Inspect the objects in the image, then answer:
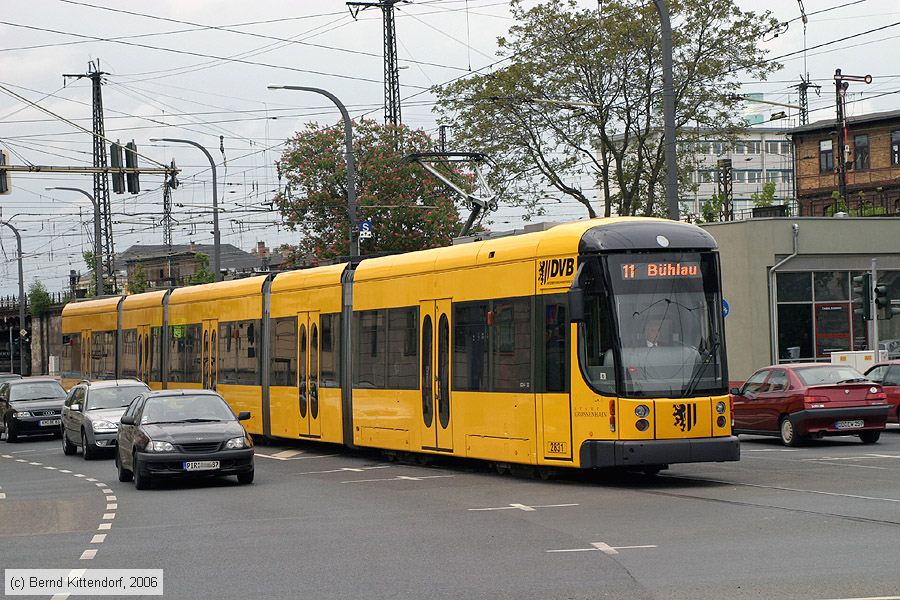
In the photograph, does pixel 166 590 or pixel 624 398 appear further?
pixel 624 398

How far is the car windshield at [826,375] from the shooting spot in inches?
1023

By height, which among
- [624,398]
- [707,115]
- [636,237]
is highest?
[707,115]

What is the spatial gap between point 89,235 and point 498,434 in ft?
235

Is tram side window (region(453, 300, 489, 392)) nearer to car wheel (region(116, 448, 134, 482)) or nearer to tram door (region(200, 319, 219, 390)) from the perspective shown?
car wheel (region(116, 448, 134, 482))

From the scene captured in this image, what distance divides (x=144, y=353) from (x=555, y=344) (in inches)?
934

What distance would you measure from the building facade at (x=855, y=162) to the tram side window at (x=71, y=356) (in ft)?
134

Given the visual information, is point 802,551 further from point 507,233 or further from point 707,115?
point 707,115

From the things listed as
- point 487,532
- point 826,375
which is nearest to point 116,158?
point 826,375

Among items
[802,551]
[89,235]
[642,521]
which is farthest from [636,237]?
[89,235]

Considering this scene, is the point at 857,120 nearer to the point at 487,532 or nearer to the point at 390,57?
the point at 390,57

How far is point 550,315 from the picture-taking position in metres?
18.5

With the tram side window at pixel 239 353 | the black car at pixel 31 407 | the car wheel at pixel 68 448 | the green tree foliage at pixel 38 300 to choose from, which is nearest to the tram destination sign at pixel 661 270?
the tram side window at pixel 239 353

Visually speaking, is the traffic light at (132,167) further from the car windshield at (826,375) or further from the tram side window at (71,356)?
the car windshield at (826,375)

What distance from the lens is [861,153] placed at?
78.8 metres
